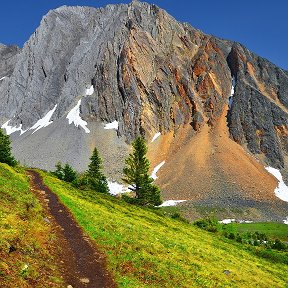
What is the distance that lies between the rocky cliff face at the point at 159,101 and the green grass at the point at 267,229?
41192 millimetres

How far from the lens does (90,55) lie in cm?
19400

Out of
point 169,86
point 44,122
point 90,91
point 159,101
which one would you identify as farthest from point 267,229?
point 44,122

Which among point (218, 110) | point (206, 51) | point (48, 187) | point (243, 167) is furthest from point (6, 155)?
point (206, 51)

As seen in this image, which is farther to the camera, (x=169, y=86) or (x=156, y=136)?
(x=169, y=86)

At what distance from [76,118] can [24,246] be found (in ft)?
489

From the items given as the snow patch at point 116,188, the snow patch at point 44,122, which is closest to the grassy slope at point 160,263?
the snow patch at point 116,188

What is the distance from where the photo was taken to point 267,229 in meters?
86.7

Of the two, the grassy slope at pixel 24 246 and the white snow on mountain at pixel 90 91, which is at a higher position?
the white snow on mountain at pixel 90 91

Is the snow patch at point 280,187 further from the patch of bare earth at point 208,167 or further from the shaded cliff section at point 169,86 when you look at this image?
the shaded cliff section at point 169,86

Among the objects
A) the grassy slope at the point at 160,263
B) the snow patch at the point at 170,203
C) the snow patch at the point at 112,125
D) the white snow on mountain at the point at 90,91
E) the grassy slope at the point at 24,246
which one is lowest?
the grassy slope at the point at 24,246

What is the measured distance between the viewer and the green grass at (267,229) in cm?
8044

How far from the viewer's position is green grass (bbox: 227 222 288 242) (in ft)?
264

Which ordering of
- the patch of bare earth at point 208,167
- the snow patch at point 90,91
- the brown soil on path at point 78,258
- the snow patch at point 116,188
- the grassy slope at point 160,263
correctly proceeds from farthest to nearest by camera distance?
1. the snow patch at point 90,91
2. the snow patch at point 116,188
3. the patch of bare earth at point 208,167
4. the grassy slope at point 160,263
5. the brown soil on path at point 78,258

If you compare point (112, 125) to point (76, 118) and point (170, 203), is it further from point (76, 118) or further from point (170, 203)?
point (170, 203)
